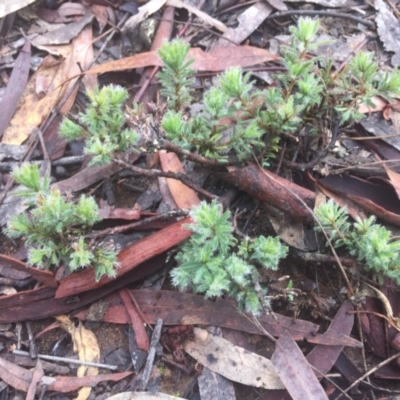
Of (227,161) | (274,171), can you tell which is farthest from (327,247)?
(227,161)

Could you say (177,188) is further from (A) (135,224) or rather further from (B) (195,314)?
(B) (195,314)

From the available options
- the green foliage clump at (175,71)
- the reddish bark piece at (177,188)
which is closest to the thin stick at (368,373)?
the reddish bark piece at (177,188)

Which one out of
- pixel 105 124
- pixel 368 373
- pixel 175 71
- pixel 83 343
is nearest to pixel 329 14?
pixel 175 71

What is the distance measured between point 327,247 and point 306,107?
64 cm

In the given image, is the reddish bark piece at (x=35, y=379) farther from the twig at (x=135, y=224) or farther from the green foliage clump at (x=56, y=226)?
the twig at (x=135, y=224)

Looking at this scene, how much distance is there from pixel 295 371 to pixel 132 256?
860mm

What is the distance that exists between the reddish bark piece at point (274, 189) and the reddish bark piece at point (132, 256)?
0.31 m

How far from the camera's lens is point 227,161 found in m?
2.26

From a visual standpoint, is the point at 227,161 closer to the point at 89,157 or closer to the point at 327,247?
the point at 327,247

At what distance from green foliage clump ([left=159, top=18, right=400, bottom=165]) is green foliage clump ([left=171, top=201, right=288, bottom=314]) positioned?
1.21 ft

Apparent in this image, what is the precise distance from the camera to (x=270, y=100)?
2174 mm

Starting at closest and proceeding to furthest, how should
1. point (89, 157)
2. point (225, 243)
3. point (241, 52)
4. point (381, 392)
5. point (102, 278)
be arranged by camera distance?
1. point (225, 243)
2. point (381, 392)
3. point (102, 278)
4. point (89, 157)
5. point (241, 52)

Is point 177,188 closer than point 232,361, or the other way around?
A: point 232,361

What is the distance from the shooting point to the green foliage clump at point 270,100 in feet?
6.81
